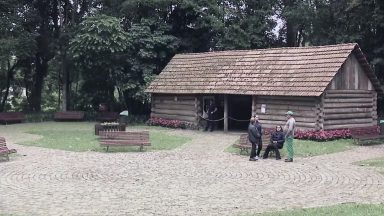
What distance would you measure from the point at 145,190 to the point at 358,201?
5371 millimetres

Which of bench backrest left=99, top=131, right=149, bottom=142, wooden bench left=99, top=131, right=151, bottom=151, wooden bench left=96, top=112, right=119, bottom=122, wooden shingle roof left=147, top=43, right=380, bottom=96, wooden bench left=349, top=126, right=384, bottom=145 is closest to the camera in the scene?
wooden bench left=99, top=131, right=151, bottom=151

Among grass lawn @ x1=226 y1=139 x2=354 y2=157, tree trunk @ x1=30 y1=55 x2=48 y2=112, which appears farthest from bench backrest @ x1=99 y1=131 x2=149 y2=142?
tree trunk @ x1=30 y1=55 x2=48 y2=112

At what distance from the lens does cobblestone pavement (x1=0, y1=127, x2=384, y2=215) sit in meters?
11.3

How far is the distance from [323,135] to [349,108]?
10.8 feet

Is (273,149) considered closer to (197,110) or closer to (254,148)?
(254,148)

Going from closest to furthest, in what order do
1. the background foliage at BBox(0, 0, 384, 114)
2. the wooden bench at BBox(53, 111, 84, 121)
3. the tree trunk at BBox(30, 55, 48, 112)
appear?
the background foliage at BBox(0, 0, 384, 114) → the wooden bench at BBox(53, 111, 84, 121) → the tree trunk at BBox(30, 55, 48, 112)

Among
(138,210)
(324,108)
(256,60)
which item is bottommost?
(138,210)

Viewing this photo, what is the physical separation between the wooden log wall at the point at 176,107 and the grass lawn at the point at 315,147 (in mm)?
8152

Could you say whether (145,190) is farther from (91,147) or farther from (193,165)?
(91,147)

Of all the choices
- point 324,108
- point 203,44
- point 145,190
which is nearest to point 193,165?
point 145,190

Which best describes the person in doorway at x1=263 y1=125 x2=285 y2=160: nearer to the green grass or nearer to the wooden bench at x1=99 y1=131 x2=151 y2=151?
the wooden bench at x1=99 y1=131 x2=151 y2=151

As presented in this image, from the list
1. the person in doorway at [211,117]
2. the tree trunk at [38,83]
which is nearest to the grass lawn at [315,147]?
the person in doorway at [211,117]

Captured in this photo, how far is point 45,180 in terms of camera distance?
563 inches

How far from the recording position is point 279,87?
85.6 feet
